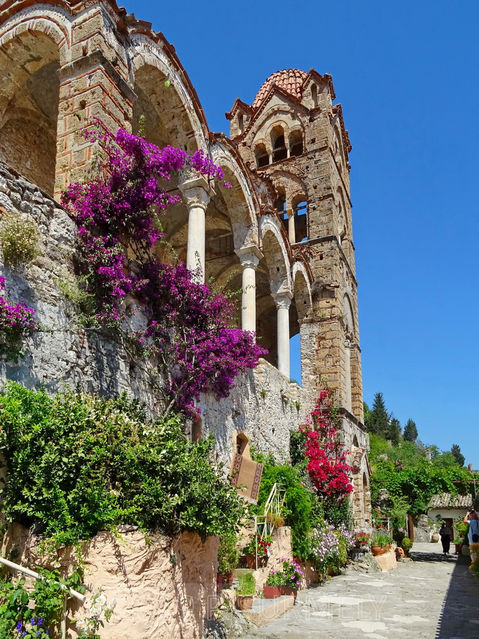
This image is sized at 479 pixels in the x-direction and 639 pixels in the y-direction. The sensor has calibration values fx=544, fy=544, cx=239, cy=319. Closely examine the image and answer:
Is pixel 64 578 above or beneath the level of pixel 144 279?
beneath

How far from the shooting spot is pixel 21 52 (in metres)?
8.61

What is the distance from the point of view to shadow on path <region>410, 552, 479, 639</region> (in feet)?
22.0

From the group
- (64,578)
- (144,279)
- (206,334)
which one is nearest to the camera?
(64,578)

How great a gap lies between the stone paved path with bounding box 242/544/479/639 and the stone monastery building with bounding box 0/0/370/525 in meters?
2.69

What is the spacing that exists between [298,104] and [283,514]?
1445cm

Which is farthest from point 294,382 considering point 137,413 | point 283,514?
point 137,413

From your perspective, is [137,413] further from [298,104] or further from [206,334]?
[298,104]

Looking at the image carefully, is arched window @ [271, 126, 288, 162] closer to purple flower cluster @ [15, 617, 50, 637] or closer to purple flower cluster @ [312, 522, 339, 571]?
purple flower cluster @ [312, 522, 339, 571]

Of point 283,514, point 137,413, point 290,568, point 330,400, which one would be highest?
point 330,400

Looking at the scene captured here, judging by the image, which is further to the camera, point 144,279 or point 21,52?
point 21,52

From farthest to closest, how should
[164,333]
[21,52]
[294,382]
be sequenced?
[294,382], [21,52], [164,333]

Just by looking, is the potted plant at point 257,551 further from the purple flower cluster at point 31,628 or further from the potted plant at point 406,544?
the potted plant at point 406,544

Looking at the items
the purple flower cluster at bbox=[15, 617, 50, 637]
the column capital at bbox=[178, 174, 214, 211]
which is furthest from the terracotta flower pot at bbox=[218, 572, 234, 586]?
the column capital at bbox=[178, 174, 214, 211]

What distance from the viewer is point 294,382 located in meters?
13.8
